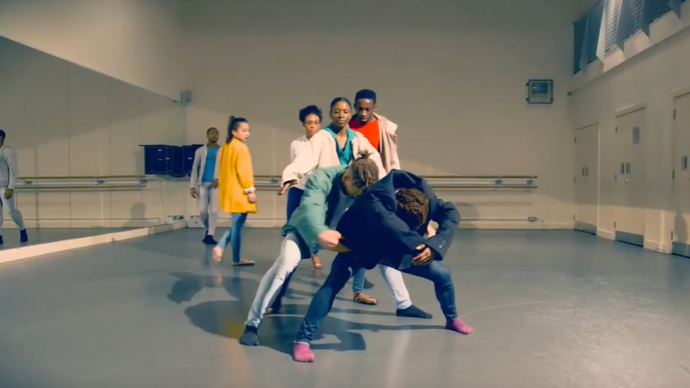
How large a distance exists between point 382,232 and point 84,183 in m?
8.48

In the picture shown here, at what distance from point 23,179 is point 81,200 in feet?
3.43

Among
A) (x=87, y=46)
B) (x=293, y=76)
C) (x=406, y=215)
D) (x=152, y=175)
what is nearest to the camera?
(x=406, y=215)

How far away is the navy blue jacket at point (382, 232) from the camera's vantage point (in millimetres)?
2461

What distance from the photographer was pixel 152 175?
10406 mm

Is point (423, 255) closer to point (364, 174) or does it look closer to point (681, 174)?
point (364, 174)

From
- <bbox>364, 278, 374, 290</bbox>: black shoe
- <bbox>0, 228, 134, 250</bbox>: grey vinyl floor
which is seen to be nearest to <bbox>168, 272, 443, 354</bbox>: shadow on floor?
<bbox>364, 278, 374, 290</bbox>: black shoe

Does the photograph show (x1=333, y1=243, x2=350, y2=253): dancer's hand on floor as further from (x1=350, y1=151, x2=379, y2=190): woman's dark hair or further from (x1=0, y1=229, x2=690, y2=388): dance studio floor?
(x1=0, y1=229, x2=690, y2=388): dance studio floor

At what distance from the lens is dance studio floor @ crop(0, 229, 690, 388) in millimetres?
2387

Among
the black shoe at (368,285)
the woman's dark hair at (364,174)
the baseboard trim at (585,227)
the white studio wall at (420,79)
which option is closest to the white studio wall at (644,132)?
the baseboard trim at (585,227)

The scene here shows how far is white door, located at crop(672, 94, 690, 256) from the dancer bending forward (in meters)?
5.46

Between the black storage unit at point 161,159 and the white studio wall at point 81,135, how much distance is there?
0.15 meters

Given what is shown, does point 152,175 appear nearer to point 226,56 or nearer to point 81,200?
point 81,200

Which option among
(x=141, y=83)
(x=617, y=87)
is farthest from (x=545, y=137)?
(x=141, y=83)

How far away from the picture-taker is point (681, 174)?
668 cm
